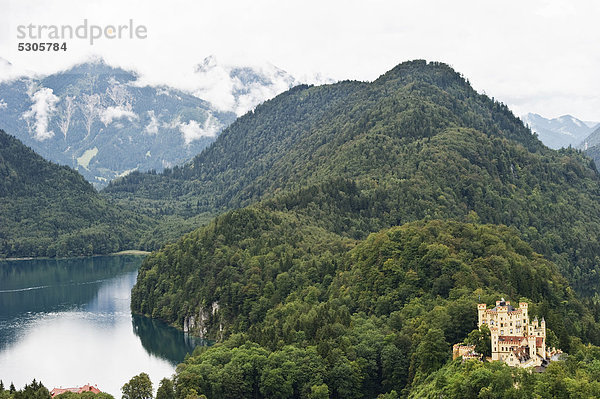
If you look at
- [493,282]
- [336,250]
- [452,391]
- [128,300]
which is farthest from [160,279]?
[452,391]

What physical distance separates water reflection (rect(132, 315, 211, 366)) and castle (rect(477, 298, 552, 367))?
65.1m

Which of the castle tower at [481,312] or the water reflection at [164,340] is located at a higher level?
the castle tower at [481,312]

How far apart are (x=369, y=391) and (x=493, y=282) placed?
2627cm

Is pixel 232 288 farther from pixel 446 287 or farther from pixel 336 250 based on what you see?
pixel 446 287

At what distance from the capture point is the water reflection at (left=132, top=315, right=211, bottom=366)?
141625mm

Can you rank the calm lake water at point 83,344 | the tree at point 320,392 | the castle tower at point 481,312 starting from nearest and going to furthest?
the castle tower at point 481,312 → the tree at point 320,392 → the calm lake water at point 83,344

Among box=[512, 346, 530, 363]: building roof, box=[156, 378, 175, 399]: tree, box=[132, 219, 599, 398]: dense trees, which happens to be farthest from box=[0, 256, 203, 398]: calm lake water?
box=[512, 346, 530, 363]: building roof

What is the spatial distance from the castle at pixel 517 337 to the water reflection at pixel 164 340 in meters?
65.1

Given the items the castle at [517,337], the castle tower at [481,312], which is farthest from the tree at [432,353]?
the castle at [517,337]

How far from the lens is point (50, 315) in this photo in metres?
176

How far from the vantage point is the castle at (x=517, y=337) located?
82.4 meters

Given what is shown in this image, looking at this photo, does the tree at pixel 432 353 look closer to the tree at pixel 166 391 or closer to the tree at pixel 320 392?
the tree at pixel 320 392

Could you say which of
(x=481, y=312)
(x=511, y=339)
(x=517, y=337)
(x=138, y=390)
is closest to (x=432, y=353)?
(x=481, y=312)

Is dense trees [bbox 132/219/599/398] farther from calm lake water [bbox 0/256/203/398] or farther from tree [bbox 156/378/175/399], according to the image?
calm lake water [bbox 0/256/203/398]
